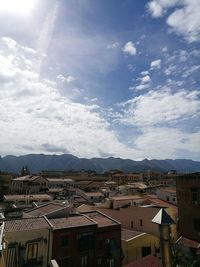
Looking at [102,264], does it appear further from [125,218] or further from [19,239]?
[125,218]

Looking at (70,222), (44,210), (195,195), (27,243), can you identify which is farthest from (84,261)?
(195,195)

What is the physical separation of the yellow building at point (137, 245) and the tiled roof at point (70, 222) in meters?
6.76

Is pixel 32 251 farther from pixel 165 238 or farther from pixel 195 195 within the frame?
pixel 165 238

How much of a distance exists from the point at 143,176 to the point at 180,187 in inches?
4461

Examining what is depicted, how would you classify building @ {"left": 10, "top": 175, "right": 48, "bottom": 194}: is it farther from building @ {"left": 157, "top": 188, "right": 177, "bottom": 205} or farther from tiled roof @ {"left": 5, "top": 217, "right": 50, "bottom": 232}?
tiled roof @ {"left": 5, "top": 217, "right": 50, "bottom": 232}

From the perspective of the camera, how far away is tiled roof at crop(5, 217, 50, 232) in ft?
81.4

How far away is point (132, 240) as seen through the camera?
111 ft

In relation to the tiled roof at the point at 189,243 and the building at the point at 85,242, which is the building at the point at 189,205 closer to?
the tiled roof at the point at 189,243

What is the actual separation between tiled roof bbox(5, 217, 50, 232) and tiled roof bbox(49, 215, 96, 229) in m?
1.15

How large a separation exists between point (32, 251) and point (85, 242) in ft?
20.7

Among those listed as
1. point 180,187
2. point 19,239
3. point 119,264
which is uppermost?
point 180,187

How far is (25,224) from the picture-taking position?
26297 millimetres

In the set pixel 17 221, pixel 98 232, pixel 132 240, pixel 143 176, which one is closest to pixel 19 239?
pixel 17 221

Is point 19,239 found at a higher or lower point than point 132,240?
higher
